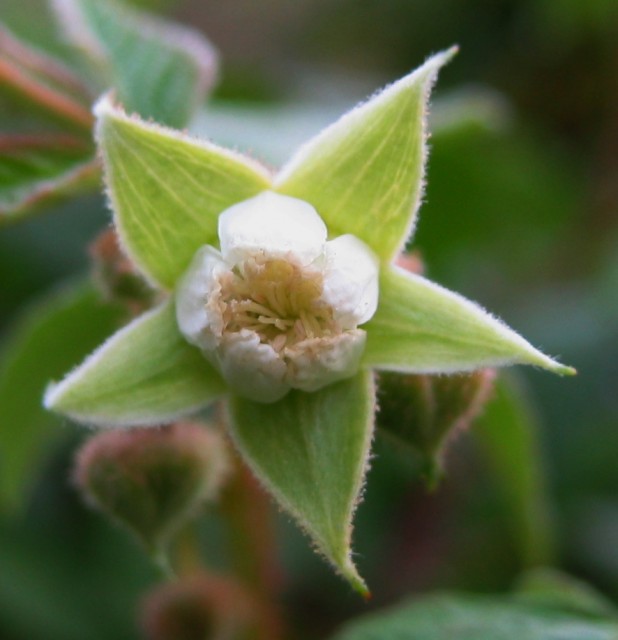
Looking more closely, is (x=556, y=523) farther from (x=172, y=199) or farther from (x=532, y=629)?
(x=172, y=199)

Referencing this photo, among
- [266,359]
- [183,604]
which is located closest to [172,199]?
[266,359]

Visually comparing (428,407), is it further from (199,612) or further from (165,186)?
(199,612)

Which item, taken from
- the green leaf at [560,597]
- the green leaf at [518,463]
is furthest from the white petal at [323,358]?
the green leaf at [560,597]

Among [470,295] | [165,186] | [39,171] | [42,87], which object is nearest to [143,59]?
[42,87]

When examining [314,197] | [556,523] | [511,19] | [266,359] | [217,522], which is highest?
[314,197]

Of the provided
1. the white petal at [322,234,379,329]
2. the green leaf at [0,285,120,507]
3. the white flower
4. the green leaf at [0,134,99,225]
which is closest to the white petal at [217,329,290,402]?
the white flower

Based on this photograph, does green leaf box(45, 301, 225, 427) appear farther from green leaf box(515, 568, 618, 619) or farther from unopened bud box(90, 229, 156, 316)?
green leaf box(515, 568, 618, 619)
